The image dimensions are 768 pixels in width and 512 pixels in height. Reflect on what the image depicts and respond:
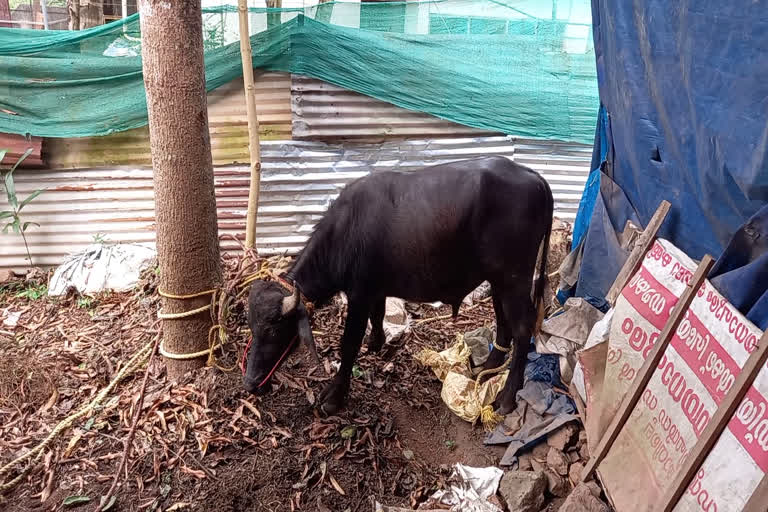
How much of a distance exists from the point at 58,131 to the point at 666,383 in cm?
574

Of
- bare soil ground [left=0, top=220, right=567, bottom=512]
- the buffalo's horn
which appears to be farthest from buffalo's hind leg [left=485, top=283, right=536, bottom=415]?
the buffalo's horn

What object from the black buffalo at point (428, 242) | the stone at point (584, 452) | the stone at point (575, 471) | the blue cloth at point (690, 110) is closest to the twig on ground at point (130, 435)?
the black buffalo at point (428, 242)

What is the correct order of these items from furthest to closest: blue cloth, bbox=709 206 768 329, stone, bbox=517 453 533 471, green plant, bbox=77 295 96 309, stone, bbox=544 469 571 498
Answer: green plant, bbox=77 295 96 309 → stone, bbox=517 453 533 471 → stone, bbox=544 469 571 498 → blue cloth, bbox=709 206 768 329

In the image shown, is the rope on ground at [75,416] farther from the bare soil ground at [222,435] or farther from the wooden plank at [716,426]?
the wooden plank at [716,426]

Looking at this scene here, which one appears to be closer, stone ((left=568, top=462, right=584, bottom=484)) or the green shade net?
stone ((left=568, top=462, right=584, bottom=484))

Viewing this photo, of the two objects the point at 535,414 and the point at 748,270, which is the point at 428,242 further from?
the point at 748,270

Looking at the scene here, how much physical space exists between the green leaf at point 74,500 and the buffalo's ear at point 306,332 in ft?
4.97

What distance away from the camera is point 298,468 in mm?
3613

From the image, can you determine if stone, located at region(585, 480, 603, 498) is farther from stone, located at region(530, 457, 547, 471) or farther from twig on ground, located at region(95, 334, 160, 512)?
twig on ground, located at region(95, 334, 160, 512)

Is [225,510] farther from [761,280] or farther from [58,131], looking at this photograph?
[58,131]

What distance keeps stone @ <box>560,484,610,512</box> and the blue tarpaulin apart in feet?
4.37

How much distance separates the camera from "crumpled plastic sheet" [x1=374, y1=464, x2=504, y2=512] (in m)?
3.53

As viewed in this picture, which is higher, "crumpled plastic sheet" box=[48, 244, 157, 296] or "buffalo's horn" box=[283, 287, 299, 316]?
"buffalo's horn" box=[283, 287, 299, 316]

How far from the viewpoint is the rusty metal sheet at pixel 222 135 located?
597 centimetres
